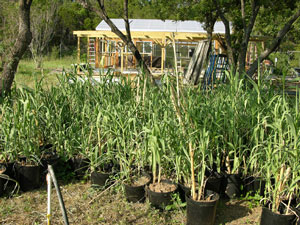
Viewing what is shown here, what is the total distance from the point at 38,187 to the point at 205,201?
1.56 metres

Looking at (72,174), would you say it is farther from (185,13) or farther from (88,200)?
(185,13)

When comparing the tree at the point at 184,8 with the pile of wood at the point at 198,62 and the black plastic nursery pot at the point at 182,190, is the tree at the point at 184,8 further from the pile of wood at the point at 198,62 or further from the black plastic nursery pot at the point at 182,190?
the black plastic nursery pot at the point at 182,190

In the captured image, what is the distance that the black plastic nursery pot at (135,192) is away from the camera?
2.39 m

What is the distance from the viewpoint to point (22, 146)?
269 centimetres

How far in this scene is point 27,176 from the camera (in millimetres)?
2617

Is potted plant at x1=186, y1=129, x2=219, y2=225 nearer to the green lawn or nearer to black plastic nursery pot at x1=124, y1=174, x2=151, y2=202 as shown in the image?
black plastic nursery pot at x1=124, y1=174, x2=151, y2=202

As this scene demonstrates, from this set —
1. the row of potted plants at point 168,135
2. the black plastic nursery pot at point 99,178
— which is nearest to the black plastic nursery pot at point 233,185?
the row of potted plants at point 168,135

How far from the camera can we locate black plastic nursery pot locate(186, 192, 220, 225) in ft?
6.65

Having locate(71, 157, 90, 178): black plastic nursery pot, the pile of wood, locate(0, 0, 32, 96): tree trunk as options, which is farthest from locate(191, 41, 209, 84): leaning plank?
locate(71, 157, 90, 178): black plastic nursery pot

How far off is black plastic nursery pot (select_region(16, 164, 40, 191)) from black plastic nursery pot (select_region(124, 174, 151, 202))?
2.80 ft

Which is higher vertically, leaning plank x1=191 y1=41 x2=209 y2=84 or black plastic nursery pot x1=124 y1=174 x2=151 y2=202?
leaning plank x1=191 y1=41 x2=209 y2=84

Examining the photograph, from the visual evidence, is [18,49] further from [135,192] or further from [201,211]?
[201,211]

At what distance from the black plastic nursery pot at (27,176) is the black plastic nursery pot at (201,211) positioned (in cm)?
141

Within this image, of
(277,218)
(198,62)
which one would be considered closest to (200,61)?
(198,62)
